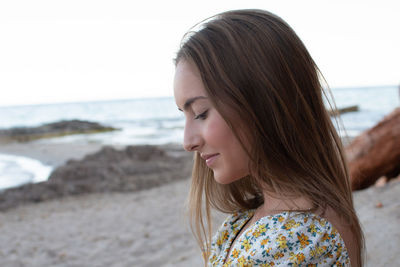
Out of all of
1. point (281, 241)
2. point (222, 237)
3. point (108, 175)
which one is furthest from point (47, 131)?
point (281, 241)

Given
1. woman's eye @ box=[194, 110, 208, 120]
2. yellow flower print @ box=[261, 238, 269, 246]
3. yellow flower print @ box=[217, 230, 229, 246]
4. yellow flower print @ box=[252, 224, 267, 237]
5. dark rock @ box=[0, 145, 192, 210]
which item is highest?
woman's eye @ box=[194, 110, 208, 120]

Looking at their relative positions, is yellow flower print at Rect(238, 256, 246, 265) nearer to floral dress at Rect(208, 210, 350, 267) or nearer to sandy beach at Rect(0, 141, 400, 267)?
floral dress at Rect(208, 210, 350, 267)

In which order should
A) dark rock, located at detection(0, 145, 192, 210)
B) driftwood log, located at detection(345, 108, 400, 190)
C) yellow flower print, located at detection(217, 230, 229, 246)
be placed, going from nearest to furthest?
yellow flower print, located at detection(217, 230, 229, 246) → driftwood log, located at detection(345, 108, 400, 190) → dark rock, located at detection(0, 145, 192, 210)

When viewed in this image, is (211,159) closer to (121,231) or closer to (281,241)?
(281,241)

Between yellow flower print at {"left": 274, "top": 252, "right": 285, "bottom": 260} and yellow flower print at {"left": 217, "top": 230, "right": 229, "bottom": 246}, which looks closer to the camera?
yellow flower print at {"left": 274, "top": 252, "right": 285, "bottom": 260}

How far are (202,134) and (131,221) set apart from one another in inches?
157

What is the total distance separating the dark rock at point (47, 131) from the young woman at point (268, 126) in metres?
18.4

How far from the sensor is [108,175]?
24.0 ft

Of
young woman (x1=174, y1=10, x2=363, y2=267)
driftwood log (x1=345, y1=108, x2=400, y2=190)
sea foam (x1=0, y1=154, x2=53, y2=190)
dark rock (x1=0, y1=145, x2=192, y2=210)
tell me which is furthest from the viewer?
sea foam (x1=0, y1=154, x2=53, y2=190)

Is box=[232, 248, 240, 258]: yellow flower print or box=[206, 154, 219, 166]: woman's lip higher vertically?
box=[206, 154, 219, 166]: woman's lip

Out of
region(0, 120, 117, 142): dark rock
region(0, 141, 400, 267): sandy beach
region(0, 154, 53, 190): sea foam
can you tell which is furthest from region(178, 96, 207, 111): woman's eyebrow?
region(0, 120, 117, 142): dark rock

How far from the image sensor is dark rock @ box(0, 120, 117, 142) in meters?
18.8

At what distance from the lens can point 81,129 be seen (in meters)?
22.9

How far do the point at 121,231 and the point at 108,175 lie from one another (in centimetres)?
293
